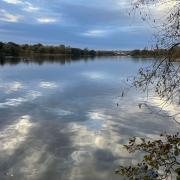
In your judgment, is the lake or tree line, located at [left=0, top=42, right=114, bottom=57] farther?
tree line, located at [left=0, top=42, right=114, bottom=57]

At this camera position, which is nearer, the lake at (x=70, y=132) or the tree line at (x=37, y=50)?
→ the lake at (x=70, y=132)

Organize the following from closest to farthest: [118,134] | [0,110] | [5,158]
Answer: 1. [5,158]
2. [118,134]
3. [0,110]

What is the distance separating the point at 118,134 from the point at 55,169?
4600 millimetres

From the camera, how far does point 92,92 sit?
2873cm

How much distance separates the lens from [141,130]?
1577 cm

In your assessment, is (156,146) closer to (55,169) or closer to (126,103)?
(55,169)

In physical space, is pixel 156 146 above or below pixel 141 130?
above

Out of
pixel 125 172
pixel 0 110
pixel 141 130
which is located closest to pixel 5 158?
pixel 141 130

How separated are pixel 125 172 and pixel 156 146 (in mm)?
516

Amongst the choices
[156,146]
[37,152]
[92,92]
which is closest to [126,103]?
[92,92]

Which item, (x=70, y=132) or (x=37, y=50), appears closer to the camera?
(x=70, y=132)

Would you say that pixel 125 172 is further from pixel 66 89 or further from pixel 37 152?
pixel 66 89

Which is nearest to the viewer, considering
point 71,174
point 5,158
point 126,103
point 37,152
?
point 71,174

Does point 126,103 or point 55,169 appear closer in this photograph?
point 55,169
